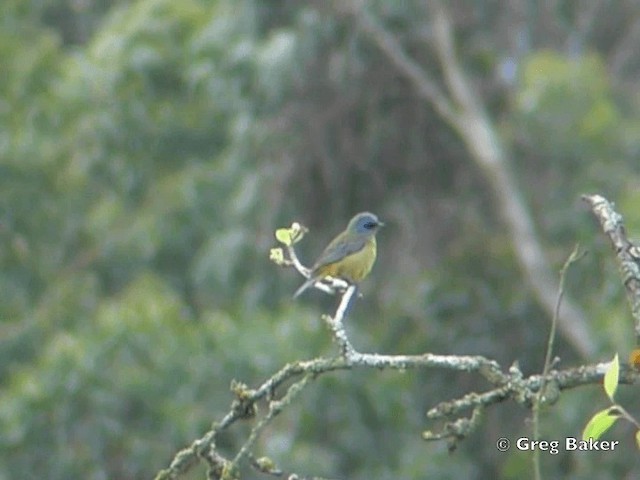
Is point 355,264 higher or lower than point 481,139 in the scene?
lower

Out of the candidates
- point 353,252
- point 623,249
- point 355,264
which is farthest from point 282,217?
point 623,249

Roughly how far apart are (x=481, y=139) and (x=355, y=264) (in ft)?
29.1

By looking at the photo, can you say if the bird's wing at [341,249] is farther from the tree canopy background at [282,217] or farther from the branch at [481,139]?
the branch at [481,139]

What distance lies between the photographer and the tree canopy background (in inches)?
545

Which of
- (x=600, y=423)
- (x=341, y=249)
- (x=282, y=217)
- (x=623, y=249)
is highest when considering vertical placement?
(x=282, y=217)

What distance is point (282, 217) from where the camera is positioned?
1497 centimetres

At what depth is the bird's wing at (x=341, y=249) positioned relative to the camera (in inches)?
292

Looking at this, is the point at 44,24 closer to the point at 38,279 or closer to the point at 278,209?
the point at 38,279

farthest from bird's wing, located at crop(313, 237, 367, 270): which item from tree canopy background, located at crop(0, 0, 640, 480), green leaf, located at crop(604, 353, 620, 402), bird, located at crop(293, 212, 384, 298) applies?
tree canopy background, located at crop(0, 0, 640, 480)

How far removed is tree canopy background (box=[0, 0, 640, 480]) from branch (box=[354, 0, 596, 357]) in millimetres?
106

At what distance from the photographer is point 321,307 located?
15.3 m

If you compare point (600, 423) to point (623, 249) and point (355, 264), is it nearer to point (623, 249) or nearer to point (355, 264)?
point (623, 249)

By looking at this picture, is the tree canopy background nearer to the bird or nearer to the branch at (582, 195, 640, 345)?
the bird

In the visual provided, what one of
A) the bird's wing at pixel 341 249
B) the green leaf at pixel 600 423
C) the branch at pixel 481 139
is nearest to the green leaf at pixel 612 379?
the green leaf at pixel 600 423
